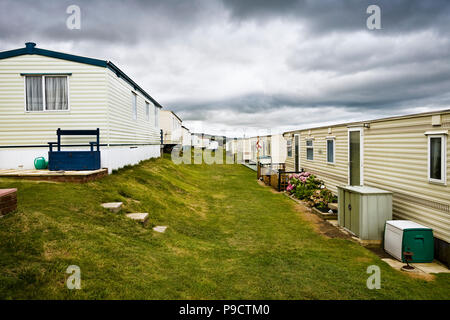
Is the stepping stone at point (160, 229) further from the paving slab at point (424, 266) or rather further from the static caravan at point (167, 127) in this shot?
the static caravan at point (167, 127)

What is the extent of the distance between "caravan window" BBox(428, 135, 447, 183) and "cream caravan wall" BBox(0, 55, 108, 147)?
1126 centimetres

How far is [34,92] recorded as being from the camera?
11336mm

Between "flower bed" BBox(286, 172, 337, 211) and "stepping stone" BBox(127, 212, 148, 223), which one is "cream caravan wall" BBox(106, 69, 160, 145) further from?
"flower bed" BBox(286, 172, 337, 211)

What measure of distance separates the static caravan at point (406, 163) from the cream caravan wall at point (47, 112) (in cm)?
1018

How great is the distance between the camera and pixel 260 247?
24.1 ft

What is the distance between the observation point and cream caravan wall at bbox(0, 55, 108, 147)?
1123 cm

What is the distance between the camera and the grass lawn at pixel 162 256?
425 cm

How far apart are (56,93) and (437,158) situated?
528 inches

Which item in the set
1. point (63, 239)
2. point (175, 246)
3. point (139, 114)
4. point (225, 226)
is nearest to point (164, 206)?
point (225, 226)

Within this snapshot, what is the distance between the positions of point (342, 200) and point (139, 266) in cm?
674

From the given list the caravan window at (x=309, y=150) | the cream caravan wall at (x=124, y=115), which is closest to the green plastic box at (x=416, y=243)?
the caravan window at (x=309, y=150)

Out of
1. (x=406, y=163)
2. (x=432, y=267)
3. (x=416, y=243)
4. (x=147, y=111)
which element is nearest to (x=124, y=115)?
(x=147, y=111)

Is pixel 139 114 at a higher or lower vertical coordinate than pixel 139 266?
higher
